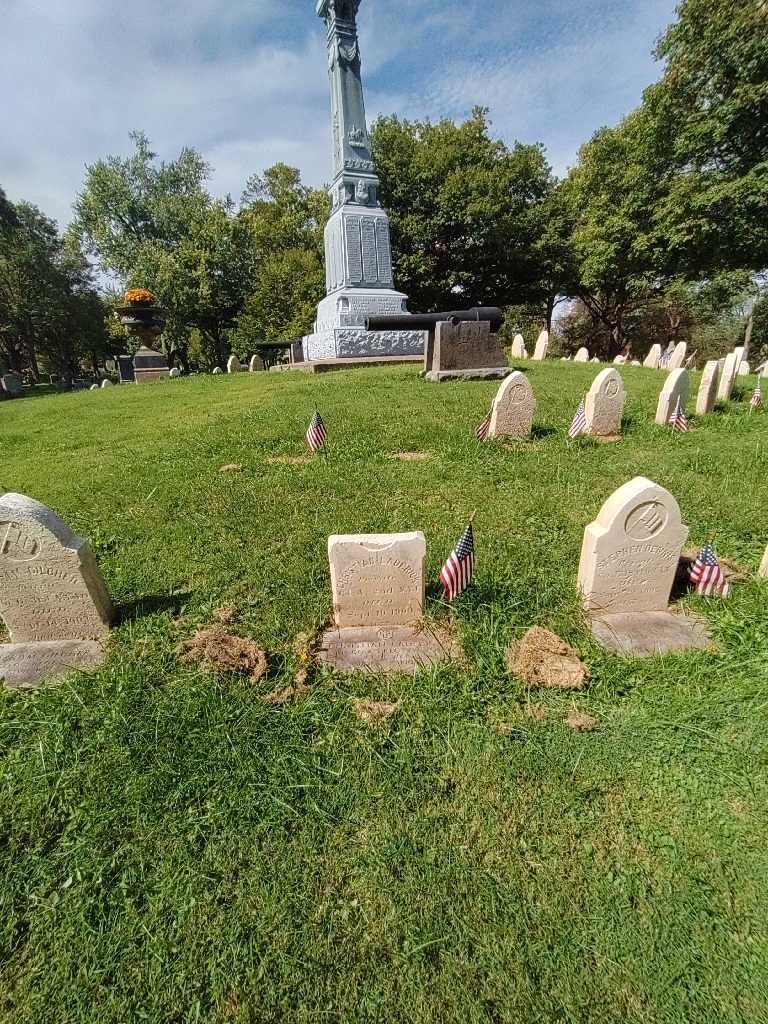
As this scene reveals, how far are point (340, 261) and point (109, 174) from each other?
76.3ft

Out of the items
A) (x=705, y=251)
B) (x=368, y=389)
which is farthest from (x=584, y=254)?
(x=368, y=389)

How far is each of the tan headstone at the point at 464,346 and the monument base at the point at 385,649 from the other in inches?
318

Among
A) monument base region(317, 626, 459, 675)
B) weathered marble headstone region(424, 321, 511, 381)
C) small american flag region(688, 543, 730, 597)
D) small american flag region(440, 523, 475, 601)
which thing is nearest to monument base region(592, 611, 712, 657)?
small american flag region(688, 543, 730, 597)

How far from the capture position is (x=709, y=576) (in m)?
2.98

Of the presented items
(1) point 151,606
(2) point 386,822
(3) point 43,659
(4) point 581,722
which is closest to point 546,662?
(4) point 581,722

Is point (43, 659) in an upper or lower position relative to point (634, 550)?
lower

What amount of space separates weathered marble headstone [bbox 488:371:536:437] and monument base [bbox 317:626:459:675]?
3.90 meters

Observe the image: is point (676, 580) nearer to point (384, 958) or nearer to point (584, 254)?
point (384, 958)

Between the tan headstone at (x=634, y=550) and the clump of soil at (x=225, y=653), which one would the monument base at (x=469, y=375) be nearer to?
the tan headstone at (x=634, y=550)

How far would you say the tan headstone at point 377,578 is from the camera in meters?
2.71

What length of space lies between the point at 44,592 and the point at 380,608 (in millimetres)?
2037

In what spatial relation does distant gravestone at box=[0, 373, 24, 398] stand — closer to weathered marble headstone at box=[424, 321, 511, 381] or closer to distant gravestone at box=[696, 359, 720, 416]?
weathered marble headstone at box=[424, 321, 511, 381]

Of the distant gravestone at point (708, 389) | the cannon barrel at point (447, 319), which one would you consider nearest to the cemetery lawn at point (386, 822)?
the distant gravestone at point (708, 389)

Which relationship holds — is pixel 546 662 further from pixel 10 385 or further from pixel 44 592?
pixel 10 385
